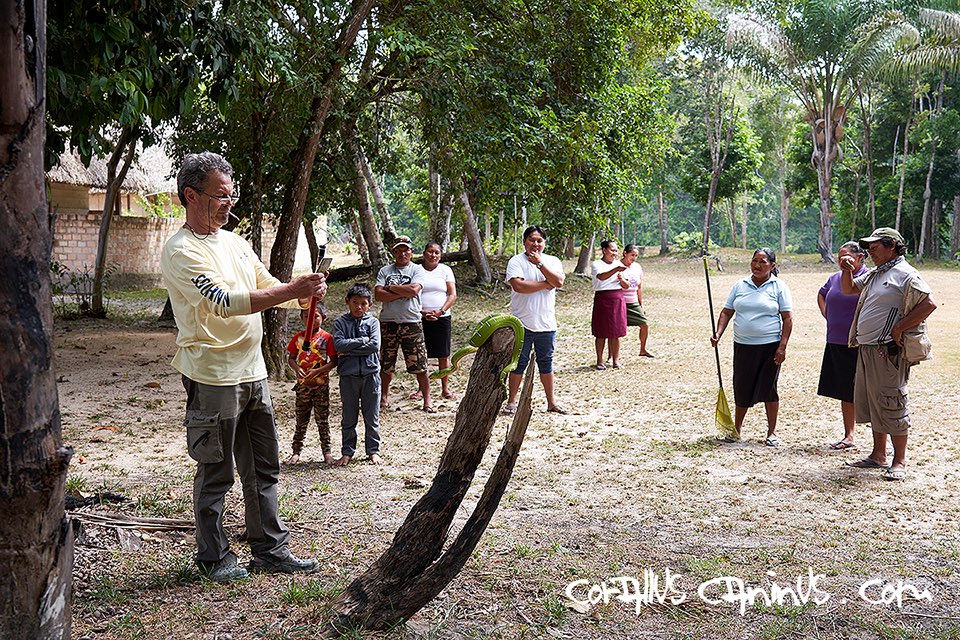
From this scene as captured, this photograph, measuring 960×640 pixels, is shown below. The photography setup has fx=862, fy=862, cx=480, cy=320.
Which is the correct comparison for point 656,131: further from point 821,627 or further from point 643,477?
point 821,627

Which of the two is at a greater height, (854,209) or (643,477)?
(854,209)

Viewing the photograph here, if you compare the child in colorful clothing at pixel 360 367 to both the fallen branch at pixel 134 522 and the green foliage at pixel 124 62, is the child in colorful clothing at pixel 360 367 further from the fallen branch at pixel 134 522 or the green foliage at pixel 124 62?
the fallen branch at pixel 134 522

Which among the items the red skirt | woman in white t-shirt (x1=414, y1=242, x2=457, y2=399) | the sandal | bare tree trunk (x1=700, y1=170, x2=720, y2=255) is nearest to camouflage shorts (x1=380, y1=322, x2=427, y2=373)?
woman in white t-shirt (x1=414, y1=242, x2=457, y2=399)

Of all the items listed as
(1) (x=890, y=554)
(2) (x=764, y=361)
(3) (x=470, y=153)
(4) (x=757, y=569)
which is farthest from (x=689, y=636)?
(3) (x=470, y=153)

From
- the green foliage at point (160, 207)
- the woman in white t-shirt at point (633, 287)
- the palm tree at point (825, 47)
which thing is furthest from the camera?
the palm tree at point (825, 47)

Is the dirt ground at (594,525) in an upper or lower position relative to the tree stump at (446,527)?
lower

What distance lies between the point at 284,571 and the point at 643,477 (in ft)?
9.91

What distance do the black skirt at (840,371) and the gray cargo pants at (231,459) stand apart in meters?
4.88

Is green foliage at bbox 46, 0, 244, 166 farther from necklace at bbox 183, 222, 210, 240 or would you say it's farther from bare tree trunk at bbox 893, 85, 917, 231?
bare tree trunk at bbox 893, 85, 917, 231

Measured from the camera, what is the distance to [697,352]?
41.8ft

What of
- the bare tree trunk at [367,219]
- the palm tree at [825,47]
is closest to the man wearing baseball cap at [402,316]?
the bare tree trunk at [367,219]

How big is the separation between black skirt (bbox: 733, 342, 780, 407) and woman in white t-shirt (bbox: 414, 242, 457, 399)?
3.04 meters

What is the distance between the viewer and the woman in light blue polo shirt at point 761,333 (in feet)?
23.5

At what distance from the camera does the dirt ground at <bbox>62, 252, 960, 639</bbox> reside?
12.2ft
